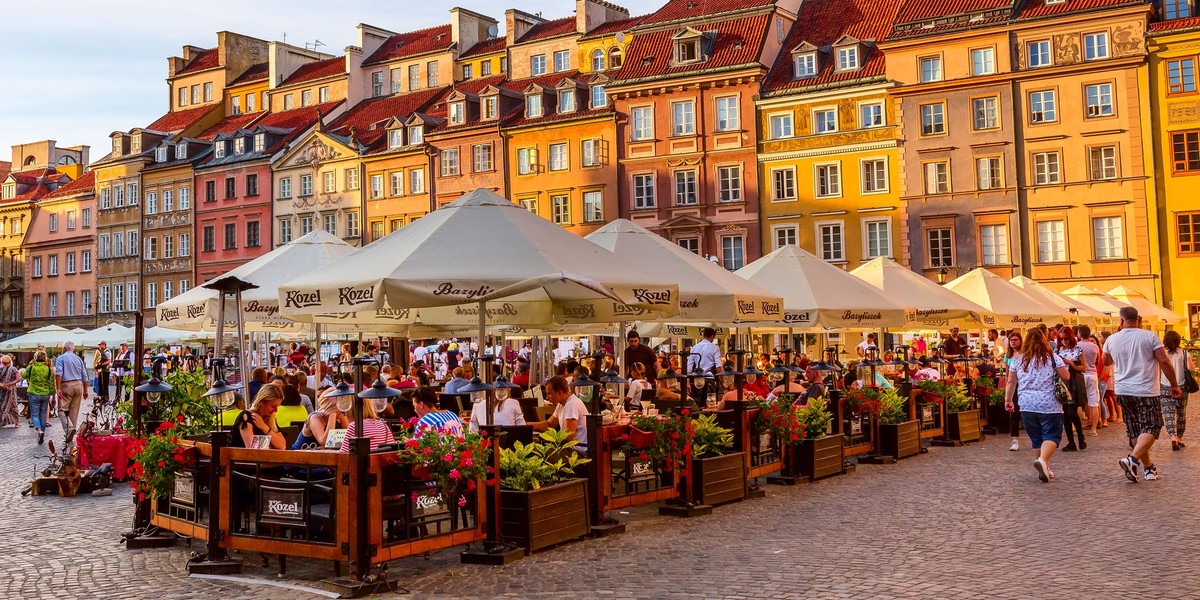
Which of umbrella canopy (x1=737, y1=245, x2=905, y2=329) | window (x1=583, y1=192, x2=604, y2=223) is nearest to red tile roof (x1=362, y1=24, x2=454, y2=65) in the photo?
window (x1=583, y1=192, x2=604, y2=223)

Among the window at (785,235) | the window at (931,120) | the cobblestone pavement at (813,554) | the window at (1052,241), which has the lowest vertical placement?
the cobblestone pavement at (813,554)

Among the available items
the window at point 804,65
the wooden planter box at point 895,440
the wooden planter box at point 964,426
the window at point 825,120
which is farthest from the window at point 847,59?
the wooden planter box at point 895,440

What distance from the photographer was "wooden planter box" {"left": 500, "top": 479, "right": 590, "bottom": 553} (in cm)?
984

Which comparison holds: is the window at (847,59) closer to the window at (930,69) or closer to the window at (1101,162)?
the window at (930,69)

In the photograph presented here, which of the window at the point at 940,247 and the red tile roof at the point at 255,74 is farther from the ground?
the red tile roof at the point at 255,74

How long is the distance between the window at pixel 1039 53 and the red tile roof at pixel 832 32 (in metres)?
5.55

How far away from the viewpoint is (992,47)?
147 ft

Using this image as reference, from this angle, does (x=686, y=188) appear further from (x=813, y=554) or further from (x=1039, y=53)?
(x=813, y=554)

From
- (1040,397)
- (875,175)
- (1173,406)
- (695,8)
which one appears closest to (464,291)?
(1040,397)

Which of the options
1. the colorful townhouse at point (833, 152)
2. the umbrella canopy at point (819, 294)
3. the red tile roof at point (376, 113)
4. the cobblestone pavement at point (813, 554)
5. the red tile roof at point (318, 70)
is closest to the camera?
the cobblestone pavement at point (813, 554)

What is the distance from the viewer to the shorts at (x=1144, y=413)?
45.0ft

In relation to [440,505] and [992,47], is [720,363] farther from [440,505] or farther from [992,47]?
[992,47]

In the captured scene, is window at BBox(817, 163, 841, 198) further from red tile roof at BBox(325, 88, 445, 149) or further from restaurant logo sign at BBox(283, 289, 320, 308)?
restaurant logo sign at BBox(283, 289, 320, 308)

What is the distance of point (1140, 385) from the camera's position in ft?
45.1
